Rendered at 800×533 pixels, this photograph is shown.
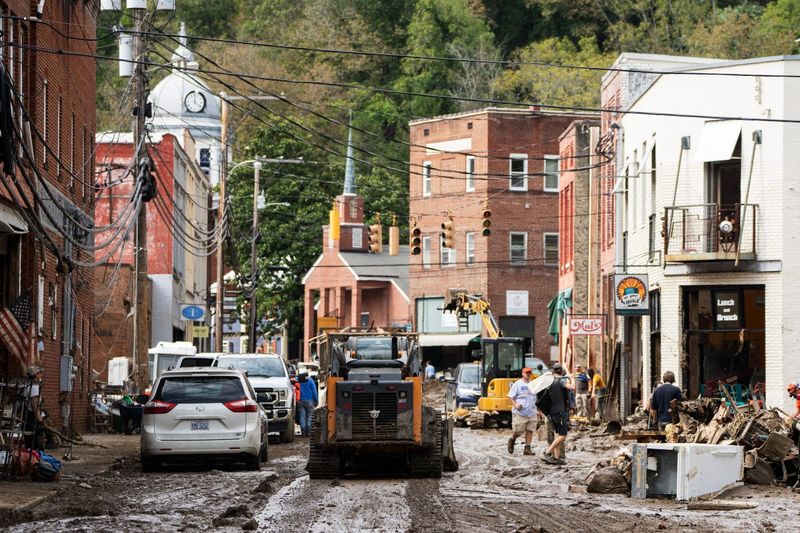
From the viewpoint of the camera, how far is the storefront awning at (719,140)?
3631 centimetres

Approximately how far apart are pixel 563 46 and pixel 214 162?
23672 millimetres

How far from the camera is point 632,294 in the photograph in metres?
39.6

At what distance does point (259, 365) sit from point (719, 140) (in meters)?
12.1

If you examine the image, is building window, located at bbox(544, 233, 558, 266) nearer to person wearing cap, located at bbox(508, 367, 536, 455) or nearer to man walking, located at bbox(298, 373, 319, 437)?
man walking, located at bbox(298, 373, 319, 437)

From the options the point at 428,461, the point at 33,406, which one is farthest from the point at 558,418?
the point at 33,406

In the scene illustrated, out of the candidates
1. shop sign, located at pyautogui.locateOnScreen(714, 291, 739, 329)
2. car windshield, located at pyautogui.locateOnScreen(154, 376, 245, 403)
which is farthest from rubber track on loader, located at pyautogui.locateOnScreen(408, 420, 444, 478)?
shop sign, located at pyautogui.locateOnScreen(714, 291, 739, 329)

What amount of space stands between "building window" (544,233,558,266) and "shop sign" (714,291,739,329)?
3961 cm

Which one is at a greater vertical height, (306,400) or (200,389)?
(200,389)

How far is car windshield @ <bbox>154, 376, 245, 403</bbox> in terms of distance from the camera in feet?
79.9

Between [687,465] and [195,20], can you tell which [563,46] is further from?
[687,465]

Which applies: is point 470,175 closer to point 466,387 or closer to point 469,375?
point 469,375

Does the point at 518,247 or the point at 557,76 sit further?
the point at 557,76

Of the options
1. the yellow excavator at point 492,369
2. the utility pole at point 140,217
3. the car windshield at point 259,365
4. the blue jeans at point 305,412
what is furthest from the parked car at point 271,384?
the yellow excavator at point 492,369

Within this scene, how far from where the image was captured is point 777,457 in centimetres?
2302
